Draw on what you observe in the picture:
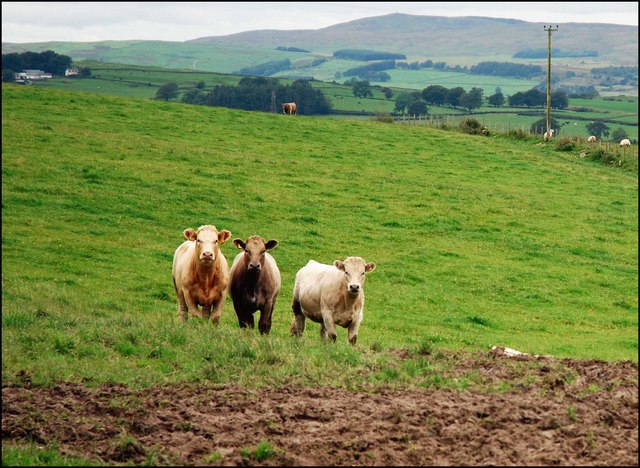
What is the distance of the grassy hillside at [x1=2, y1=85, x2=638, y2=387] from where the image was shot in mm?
14070

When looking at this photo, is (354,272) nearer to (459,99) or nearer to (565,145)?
(565,145)

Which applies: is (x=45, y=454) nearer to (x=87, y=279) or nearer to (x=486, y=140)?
(x=87, y=279)

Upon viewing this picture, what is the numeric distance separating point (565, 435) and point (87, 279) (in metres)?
15.8

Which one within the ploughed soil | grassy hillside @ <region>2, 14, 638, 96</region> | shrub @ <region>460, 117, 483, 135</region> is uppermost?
grassy hillside @ <region>2, 14, 638, 96</region>

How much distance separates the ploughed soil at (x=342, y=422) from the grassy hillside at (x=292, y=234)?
0.87 meters

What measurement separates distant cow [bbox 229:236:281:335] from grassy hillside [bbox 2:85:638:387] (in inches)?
25.0

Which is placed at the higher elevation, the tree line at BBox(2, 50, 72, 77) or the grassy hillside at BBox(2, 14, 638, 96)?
the grassy hillside at BBox(2, 14, 638, 96)

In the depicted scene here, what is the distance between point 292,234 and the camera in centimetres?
3041

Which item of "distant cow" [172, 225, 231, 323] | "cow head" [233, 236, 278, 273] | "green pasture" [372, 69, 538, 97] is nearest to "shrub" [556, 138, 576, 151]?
"cow head" [233, 236, 278, 273]

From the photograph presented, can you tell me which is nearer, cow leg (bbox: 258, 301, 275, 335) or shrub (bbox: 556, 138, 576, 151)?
cow leg (bbox: 258, 301, 275, 335)

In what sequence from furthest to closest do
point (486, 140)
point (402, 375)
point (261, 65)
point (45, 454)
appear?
point (261, 65), point (486, 140), point (402, 375), point (45, 454)

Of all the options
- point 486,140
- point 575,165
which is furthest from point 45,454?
point 486,140

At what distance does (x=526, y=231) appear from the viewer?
33.8 meters

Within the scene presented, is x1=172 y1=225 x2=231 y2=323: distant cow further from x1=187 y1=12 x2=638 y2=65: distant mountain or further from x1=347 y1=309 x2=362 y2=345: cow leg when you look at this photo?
x1=187 y1=12 x2=638 y2=65: distant mountain
